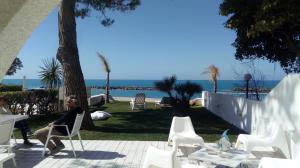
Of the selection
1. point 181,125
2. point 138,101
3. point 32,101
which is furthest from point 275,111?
point 138,101

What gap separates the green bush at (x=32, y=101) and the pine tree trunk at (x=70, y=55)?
8.85 feet

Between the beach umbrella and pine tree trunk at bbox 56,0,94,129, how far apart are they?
9580 mm

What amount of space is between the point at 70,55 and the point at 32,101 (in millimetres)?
3888

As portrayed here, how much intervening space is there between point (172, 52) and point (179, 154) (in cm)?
4587

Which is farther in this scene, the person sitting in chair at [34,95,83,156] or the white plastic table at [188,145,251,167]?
the person sitting in chair at [34,95,83,156]

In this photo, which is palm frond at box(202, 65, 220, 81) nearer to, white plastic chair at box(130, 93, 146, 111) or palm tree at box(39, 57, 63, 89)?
white plastic chair at box(130, 93, 146, 111)

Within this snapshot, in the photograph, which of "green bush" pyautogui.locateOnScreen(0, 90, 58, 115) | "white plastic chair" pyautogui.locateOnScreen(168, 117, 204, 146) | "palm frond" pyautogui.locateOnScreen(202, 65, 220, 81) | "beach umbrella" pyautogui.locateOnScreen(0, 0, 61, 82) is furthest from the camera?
"palm frond" pyautogui.locateOnScreen(202, 65, 220, 81)

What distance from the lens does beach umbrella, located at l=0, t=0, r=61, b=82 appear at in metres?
1.41

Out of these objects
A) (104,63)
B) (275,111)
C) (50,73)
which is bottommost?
(275,111)

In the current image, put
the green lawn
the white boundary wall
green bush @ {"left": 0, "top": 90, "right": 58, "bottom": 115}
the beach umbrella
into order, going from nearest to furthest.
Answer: the beach umbrella
the white boundary wall
the green lawn
green bush @ {"left": 0, "top": 90, "right": 58, "bottom": 115}

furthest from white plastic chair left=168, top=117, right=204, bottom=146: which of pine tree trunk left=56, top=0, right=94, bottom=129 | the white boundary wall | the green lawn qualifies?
pine tree trunk left=56, top=0, right=94, bottom=129

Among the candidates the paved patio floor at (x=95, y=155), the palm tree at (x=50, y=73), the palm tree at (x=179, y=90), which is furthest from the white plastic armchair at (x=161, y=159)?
the palm tree at (x=50, y=73)

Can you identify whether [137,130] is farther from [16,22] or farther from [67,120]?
[16,22]

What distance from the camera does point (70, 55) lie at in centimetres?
1127
